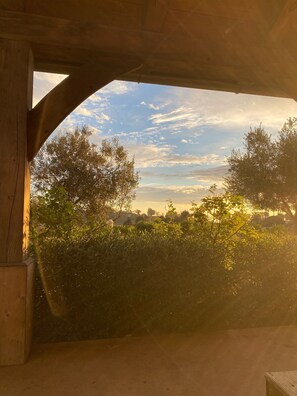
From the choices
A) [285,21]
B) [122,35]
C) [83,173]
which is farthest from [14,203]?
[83,173]

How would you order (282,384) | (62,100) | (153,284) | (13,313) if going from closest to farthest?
(282,384) → (13,313) → (62,100) → (153,284)

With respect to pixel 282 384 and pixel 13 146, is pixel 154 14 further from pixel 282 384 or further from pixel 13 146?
pixel 282 384

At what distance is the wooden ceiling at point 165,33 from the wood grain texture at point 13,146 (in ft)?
0.77

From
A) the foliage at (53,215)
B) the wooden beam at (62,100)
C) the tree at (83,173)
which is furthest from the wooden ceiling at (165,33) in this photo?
the tree at (83,173)

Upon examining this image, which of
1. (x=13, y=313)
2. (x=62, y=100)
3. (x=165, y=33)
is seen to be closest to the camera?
(x=13, y=313)

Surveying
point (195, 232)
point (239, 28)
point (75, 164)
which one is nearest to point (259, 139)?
point (75, 164)

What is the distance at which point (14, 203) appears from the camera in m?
3.20

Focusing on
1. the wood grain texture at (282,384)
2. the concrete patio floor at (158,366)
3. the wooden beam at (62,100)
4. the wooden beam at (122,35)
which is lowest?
the concrete patio floor at (158,366)

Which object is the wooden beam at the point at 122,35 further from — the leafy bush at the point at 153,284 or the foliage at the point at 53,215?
the foliage at the point at 53,215

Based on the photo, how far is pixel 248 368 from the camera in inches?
124

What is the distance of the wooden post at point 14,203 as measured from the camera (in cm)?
312

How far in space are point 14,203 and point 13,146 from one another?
60 centimetres

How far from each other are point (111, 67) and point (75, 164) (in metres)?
12.4

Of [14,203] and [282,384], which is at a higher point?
[14,203]
